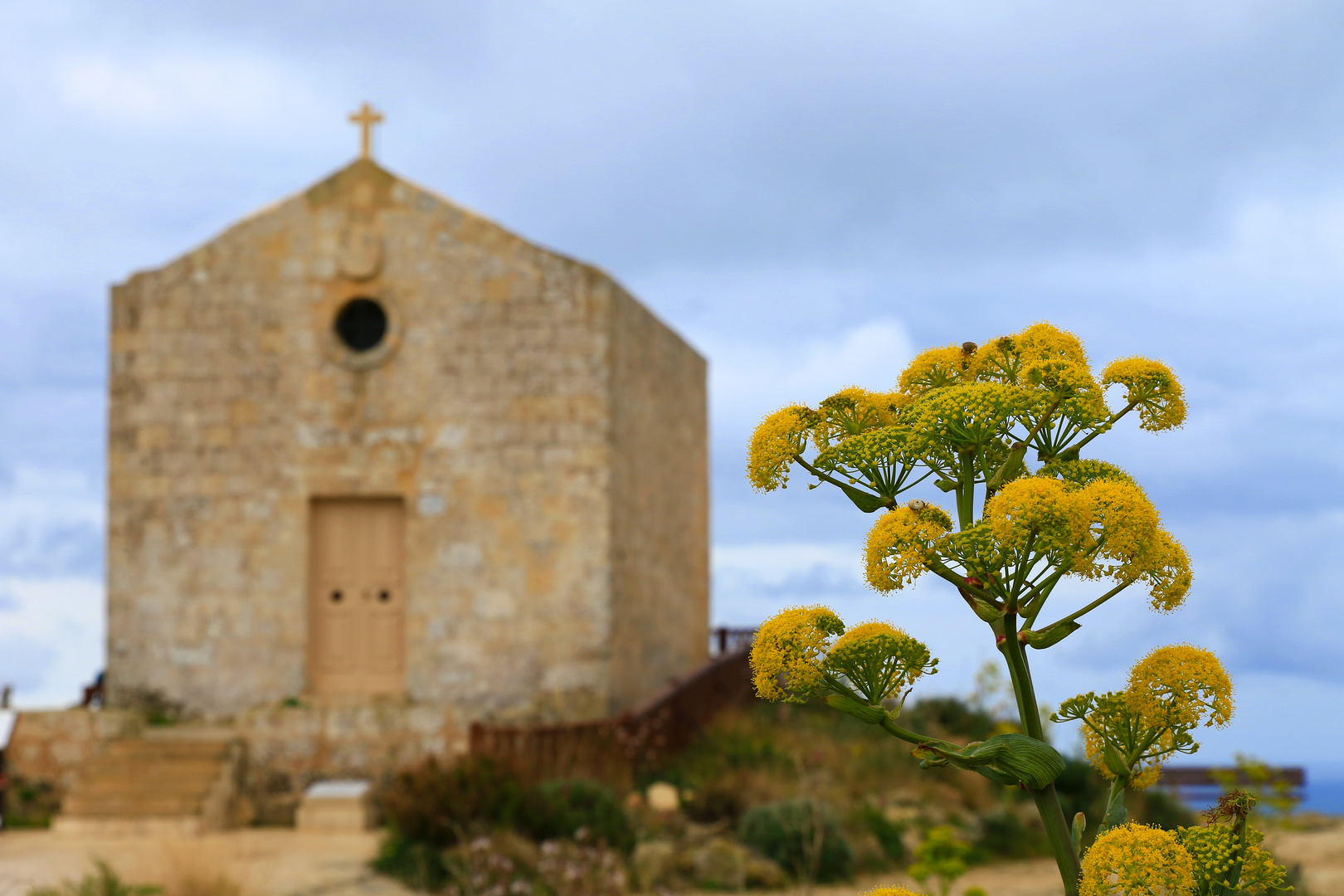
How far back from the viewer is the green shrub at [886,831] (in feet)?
37.7

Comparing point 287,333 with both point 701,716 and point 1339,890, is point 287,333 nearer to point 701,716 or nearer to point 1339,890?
point 701,716

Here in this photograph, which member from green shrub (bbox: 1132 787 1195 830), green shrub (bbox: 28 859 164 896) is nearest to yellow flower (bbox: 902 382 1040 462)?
green shrub (bbox: 28 859 164 896)

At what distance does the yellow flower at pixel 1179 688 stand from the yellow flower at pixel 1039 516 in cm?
51

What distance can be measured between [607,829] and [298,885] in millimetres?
2432

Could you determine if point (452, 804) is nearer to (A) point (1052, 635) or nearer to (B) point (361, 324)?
(B) point (361, 324)

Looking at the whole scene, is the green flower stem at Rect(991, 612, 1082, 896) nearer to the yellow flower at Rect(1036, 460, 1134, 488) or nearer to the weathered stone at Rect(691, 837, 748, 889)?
the yellow flower at Rect(1036, 460, 1134, 488)

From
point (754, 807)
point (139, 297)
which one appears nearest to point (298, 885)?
point (754, 807)

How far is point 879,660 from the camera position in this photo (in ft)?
10.1

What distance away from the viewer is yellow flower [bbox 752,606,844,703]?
310 cm

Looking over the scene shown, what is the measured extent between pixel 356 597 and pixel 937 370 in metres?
11.7

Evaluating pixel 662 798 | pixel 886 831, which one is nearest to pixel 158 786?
pixel 662 798

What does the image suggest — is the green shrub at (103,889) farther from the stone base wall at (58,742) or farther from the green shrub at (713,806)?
the stone base wall at (58,742)

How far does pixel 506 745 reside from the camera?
12656 mm

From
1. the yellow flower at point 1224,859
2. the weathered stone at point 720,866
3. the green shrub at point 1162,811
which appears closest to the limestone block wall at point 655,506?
the weathered stone at point 720,866
